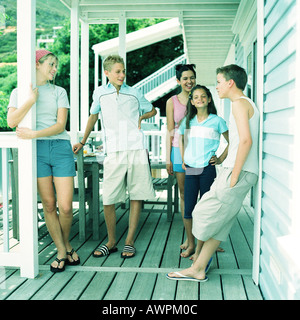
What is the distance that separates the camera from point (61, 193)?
321cm

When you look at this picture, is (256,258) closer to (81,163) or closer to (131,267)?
(131,267)

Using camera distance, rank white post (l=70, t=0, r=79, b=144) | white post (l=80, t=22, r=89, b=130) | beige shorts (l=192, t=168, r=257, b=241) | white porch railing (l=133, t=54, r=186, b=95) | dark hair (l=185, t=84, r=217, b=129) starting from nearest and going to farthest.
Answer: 1. beige shorts (l=192, t=168, r=257, b=241)
2. dark hair (l=185, t=84, r=217, b=129)
3. white post (l=70, t=0, r=79, b=144)
4. white post (l=80, t=22, r=89, b=130)
5. white porch railing (l=133, t=54, r=186, b=95)

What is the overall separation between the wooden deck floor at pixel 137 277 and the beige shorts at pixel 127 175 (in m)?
0.50

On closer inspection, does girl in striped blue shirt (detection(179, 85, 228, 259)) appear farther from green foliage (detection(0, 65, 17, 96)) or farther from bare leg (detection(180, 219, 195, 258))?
green foliage (detection(0, 65, 17, 96))

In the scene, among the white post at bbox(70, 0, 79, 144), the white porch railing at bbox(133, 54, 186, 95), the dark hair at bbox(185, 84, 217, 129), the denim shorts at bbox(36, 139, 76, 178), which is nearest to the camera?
the denim shorts at bbox(36, 139, 76, 178)

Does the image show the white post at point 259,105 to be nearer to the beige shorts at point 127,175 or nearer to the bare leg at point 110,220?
the beige shorts at point 127,175

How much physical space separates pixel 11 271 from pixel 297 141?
2.26m

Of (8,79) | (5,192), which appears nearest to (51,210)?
(5,192)

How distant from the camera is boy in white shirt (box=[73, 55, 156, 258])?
11.4 ft

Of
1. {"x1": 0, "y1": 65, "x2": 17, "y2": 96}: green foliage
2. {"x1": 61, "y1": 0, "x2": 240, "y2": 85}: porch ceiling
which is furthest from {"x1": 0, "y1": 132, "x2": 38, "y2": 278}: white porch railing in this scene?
{"x1": 0, "y1": 65, "x2": 17, "y2": 96}: green foliage

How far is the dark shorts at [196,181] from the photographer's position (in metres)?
3.33

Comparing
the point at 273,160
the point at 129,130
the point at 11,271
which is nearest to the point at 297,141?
the point at 273,160

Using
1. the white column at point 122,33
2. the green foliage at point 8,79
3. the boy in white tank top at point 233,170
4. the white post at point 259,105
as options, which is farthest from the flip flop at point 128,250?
the green foliage at point 8,79

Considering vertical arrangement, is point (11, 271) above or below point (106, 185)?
below
